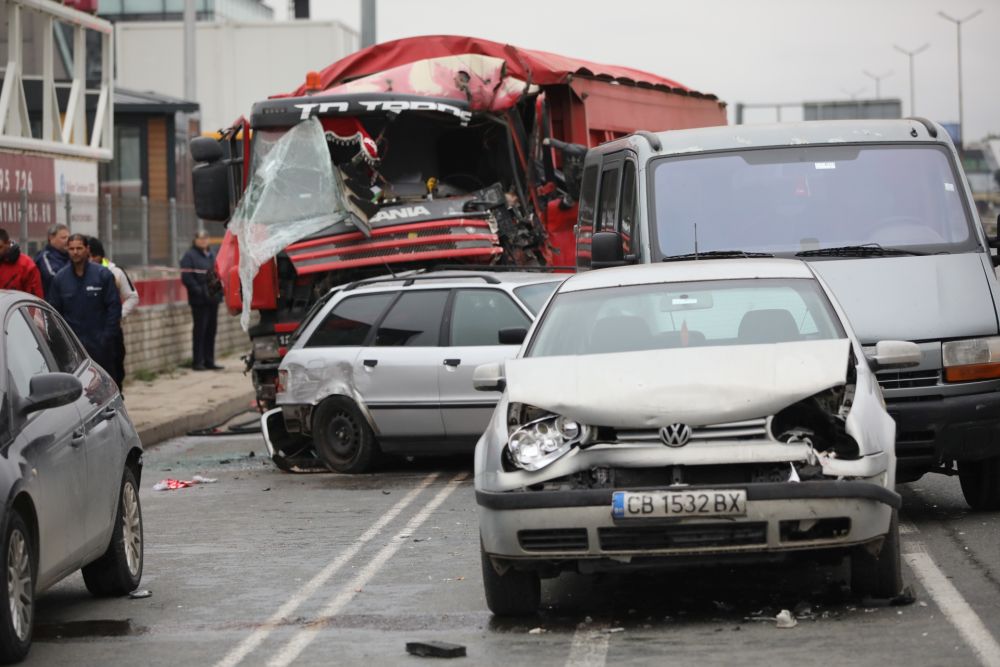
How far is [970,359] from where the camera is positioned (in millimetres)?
9945

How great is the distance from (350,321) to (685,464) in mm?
7458

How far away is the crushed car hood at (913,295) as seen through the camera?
393 inches

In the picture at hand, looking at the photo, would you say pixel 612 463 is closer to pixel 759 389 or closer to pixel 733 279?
pixel 759 389

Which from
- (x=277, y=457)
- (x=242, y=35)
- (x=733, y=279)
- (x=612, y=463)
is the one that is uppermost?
(x=242, y=35)

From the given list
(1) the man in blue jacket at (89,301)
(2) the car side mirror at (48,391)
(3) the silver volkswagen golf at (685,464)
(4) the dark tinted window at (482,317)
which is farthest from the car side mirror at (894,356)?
(1) the man in blue jacket at (89,301)

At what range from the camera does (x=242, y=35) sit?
63.2 meters

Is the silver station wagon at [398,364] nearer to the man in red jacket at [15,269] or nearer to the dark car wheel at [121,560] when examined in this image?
the man in red jacket at [15,269]

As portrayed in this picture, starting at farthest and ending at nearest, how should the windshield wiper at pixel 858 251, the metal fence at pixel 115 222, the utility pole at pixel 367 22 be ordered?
1. the utility pole at pixel 367 22
2. the metal fence at pixel 115 222
3. the windshield wiper at pixel 858 251

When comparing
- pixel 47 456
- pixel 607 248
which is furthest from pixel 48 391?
pixel 607 248

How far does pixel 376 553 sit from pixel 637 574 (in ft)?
5.77

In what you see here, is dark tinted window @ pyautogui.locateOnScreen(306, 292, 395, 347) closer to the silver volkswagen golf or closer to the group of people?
the group of people

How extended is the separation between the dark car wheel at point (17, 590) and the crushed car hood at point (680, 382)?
203 cm

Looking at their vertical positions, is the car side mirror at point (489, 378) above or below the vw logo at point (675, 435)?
above

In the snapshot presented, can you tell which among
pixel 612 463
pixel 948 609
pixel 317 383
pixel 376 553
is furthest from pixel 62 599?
pixel 317 383
